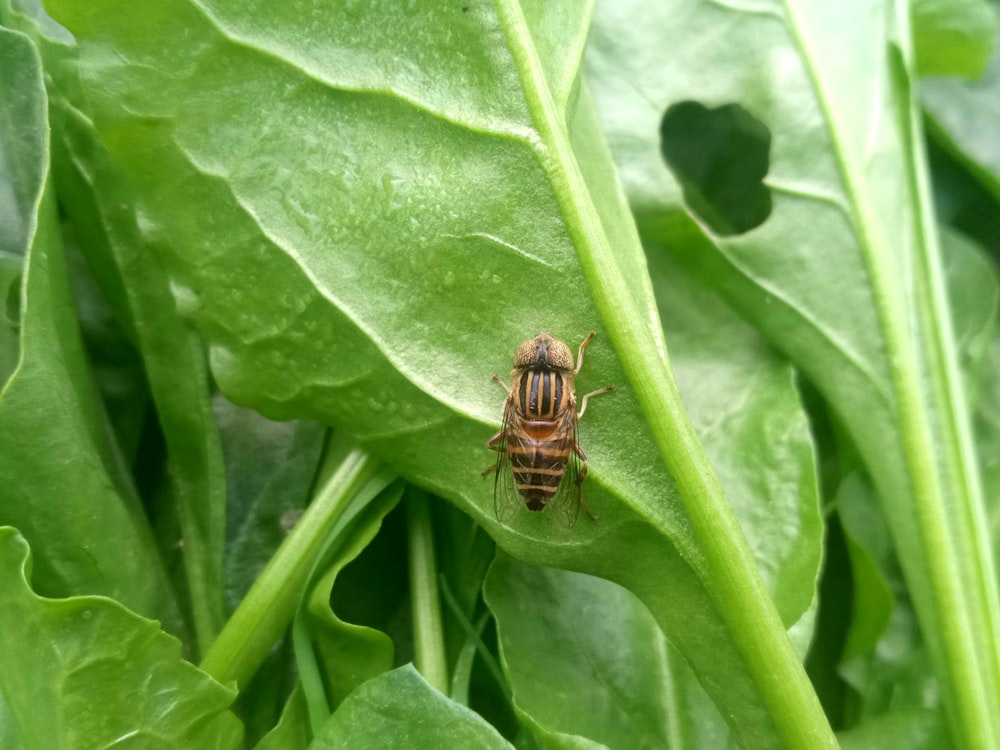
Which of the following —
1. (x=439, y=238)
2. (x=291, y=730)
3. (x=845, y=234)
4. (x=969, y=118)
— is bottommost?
(x=291, y=730)

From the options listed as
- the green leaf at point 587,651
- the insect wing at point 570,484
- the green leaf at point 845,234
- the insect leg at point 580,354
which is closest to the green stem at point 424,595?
the green leaf at point 587,651

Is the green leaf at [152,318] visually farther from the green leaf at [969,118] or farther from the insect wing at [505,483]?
the green leaf at [969,118]

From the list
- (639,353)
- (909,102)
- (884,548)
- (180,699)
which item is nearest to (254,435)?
(180,699)

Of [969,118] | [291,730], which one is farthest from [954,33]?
[291,730]

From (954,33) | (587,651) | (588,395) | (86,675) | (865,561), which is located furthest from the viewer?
(954,33)

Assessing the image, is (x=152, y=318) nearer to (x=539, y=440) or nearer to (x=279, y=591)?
(x=279, y=591)

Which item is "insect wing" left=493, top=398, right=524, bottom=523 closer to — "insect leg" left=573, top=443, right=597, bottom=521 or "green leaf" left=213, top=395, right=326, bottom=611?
"insect leg" left=573, top=443, right=597, bottom=521

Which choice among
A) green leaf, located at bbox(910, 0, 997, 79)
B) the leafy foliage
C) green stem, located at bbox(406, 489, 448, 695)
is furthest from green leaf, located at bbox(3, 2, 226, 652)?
green leaf, located at bbox(910, 0, 997, 79)
